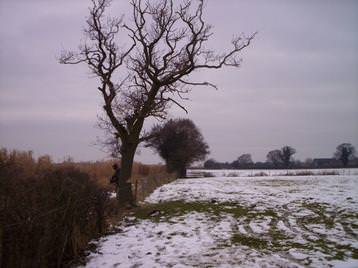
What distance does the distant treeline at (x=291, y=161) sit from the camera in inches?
4212

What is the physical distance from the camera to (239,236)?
39.8ft

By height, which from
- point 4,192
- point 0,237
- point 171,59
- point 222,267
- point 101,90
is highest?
point 171,59

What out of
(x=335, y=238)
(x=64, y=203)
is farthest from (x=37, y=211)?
(x=335, y=238)

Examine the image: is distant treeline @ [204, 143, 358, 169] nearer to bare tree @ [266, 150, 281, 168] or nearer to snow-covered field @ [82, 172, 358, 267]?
bare tree @ [266, 150, 281, 168]

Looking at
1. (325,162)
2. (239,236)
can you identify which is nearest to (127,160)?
(239,236)

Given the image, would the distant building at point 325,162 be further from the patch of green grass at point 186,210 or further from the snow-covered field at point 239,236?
the patch of green grass at point 186,210

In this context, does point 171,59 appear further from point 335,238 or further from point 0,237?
point 0,237

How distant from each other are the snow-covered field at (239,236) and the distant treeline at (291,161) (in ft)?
297

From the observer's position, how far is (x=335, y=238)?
11508 mm

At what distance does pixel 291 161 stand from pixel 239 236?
346ft

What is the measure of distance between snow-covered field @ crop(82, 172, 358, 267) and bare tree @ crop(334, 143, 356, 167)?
9108 centimetres

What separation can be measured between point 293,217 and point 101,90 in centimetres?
1049

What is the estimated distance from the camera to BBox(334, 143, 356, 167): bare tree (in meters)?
104

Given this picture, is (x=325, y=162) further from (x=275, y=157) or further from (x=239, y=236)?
(x=239, y=236)
